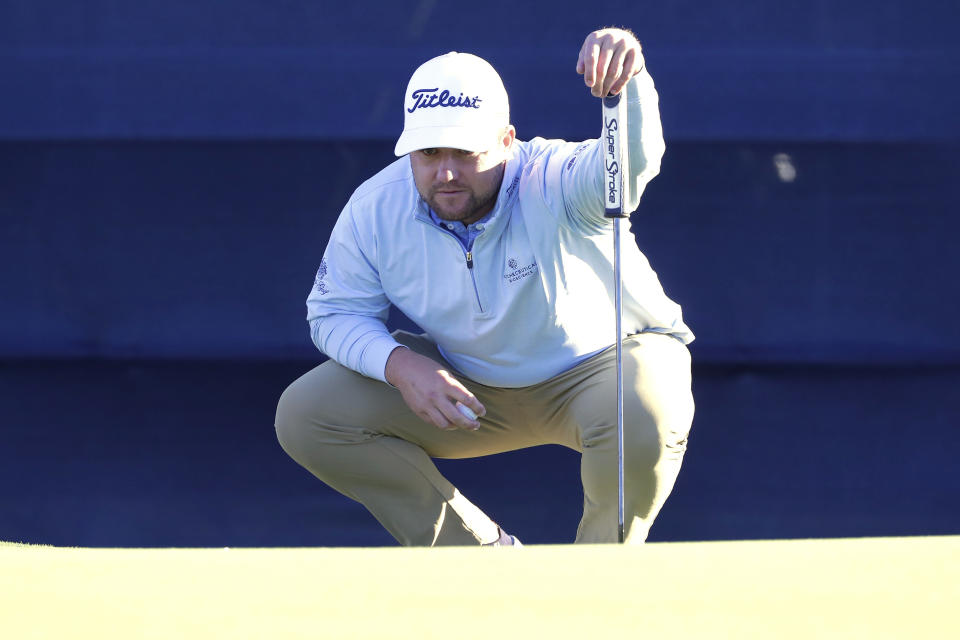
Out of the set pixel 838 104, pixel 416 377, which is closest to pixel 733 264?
pixel 838 104

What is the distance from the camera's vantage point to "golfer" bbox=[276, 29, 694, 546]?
63.3 inches

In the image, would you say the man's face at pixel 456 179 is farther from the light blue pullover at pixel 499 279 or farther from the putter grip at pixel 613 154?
the putter grip at pixel 613 154

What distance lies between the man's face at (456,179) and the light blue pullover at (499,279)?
0.03 meters

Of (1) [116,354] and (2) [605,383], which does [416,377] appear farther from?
(1) [116,354]

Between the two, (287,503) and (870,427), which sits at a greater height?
(870,427)

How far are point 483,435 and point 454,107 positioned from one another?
1.71 ft

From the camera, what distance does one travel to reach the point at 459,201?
1626mm

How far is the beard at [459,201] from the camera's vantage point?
162 cm

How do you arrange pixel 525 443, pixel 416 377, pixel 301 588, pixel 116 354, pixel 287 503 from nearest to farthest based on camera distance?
pixel 301 588
pixel 416 377
pixel 525 443
pixel 287 503
pixel 116 354

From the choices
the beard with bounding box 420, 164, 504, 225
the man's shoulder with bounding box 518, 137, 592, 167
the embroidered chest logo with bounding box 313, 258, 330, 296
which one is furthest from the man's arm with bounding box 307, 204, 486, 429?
the man's shoulder with bounding box 518, 137, 592, 167

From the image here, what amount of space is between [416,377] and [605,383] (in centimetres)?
29

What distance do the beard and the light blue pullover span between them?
0.07 ft

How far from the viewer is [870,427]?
2.34 metres

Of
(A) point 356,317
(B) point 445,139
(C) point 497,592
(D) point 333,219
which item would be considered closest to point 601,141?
(B) point 445,139
